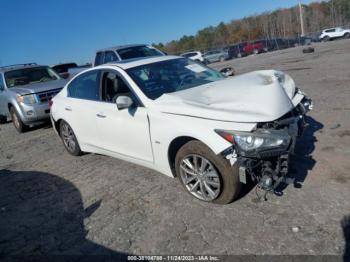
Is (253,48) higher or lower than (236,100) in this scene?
higher

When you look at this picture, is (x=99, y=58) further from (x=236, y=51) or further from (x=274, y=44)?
(x=274, y=44)

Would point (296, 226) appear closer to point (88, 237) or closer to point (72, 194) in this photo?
→ point (88, 237)

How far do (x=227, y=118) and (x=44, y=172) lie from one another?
3899 millimetres

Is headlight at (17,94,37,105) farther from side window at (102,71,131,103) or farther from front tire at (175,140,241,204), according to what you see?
front tire at (175,140,241,204)

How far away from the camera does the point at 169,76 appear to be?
481 cm

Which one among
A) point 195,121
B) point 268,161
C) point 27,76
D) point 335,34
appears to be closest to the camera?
point 268,161

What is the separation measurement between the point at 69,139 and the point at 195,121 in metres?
3.47

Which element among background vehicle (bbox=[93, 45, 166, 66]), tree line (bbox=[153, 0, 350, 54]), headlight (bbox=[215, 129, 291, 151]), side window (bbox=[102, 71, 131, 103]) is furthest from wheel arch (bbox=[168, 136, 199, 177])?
tree line (bbox=[153, 0, 350, 54])

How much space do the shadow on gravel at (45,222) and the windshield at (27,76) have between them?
5525 mm

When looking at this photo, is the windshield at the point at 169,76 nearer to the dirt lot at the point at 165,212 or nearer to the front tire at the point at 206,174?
the front tire at the point at 206,174

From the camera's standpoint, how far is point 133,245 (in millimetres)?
3393

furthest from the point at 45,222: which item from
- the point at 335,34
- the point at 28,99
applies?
the point at 335,34

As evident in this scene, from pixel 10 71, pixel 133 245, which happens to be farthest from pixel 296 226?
pixel 10 71

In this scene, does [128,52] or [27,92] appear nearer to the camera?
[27,92]
